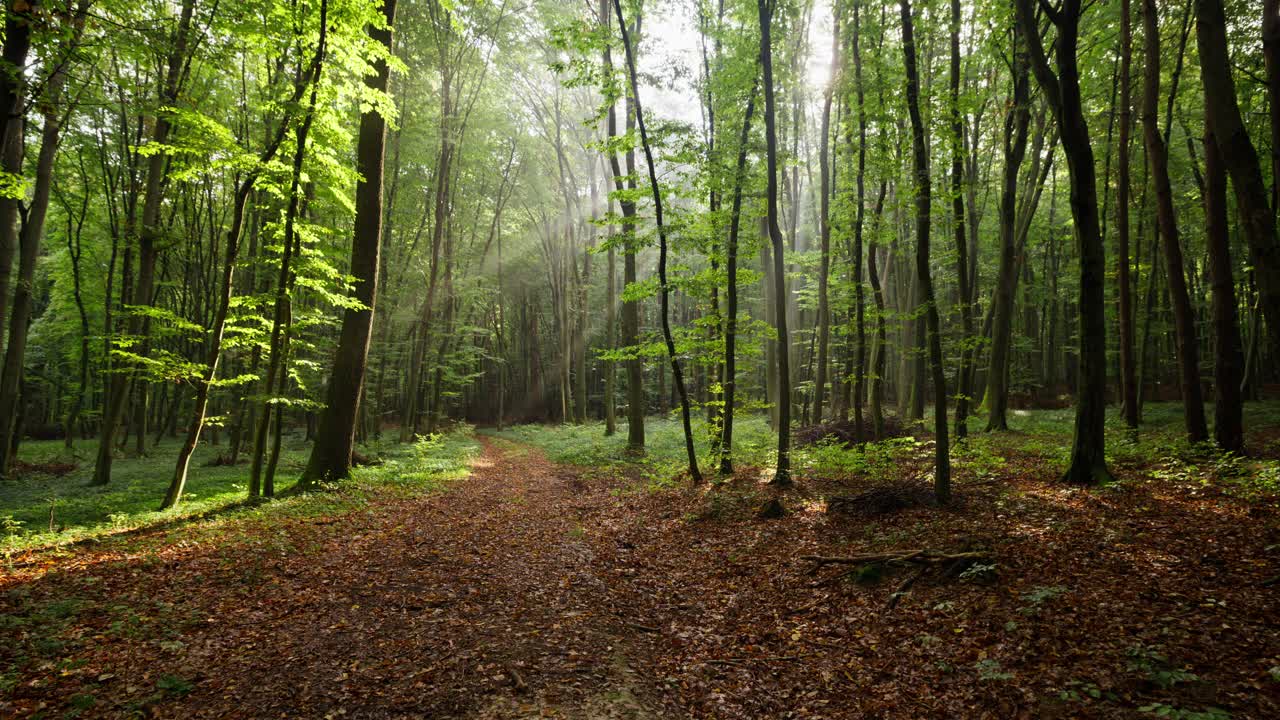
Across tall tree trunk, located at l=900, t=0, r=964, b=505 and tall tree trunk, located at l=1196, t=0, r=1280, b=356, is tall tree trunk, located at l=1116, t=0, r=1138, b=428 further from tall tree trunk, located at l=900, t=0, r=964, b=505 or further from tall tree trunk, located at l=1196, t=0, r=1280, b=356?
tall tree trunk, located at l=900, t=0, r=964, b=505

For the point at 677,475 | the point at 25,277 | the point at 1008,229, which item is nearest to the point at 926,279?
the point at 677,475

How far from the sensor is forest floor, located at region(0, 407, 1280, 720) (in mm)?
3658

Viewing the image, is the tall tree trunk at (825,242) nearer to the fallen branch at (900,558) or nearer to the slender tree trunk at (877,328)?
the slender tree trunk at (877,328)

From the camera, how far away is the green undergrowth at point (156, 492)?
777 centimetres

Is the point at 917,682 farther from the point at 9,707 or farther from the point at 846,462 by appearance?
the point at 846,462

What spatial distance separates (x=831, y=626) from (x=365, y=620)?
4651 millimetres

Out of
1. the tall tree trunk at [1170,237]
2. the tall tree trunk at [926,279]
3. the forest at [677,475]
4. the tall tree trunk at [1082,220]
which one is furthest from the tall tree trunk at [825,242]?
the tall tree trunk at [1082,220]

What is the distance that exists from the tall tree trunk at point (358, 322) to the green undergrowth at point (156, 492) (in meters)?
0.87

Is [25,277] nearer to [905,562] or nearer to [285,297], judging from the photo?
[285,297]

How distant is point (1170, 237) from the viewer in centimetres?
1011

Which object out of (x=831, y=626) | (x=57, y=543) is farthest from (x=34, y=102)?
(x=831, y=626)

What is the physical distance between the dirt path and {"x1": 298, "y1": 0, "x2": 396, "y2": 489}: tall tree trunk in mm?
3155

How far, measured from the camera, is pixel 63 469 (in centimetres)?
1717

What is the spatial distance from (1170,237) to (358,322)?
16745 millimetres
